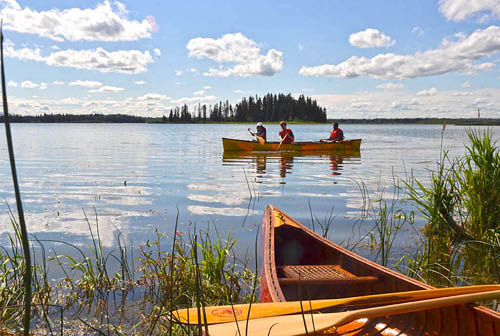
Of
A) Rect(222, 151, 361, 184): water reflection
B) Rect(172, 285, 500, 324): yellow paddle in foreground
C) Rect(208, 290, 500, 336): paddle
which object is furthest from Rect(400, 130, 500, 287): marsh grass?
Rect(222, 151, 361, 184): water reflection

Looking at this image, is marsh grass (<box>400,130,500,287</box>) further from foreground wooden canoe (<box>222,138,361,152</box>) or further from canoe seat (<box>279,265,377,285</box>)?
foreground wooden canoe (<box>222,138,361,152</box>)

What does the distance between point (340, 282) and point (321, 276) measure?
0.24 meters

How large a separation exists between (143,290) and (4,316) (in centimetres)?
148

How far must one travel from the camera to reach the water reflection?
18500 mm

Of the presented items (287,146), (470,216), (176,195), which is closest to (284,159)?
(287,146)

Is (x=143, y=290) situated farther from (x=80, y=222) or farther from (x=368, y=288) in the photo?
(x=80, y=222)

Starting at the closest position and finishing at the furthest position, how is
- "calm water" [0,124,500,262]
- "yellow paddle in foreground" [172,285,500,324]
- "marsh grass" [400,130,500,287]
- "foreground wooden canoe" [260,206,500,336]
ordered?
"yellow paddle in foreground" [172,285,500,324] < "foreground wooden canoe" [260,206,500,336] < "marsh grass" [400,130,500,287] < "calm water" [0,124,500,262]

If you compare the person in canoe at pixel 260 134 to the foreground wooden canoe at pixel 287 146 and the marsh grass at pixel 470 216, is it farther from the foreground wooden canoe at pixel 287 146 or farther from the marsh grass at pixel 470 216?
the marsh grass at pixel 470 216

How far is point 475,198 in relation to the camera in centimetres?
602

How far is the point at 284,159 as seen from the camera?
2272cm

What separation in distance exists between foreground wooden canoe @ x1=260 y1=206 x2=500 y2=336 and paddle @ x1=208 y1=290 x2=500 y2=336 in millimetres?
236

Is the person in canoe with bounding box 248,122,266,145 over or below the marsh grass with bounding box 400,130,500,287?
over

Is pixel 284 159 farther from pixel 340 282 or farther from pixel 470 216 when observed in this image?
pixel 340 282

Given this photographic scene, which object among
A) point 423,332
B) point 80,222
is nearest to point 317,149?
point 80,222
